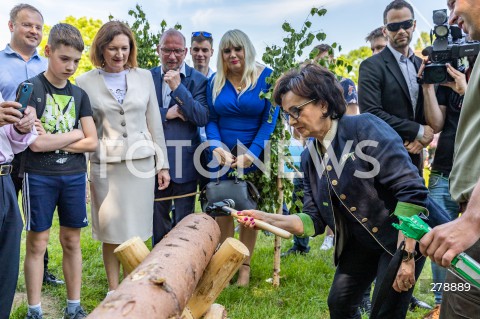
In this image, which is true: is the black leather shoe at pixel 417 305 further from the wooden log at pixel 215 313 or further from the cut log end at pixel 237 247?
the cut log end at pixel 237 247

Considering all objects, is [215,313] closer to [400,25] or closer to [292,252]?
[400,25]

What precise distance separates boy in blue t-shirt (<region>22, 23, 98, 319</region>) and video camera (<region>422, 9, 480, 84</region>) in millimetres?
2608

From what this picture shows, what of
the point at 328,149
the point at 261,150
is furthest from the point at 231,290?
the point at 328,149

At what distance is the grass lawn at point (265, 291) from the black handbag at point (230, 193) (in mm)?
804

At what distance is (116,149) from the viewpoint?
3969 mm

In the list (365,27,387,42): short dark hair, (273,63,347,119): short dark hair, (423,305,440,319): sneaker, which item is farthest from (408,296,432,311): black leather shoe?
(365,27,387,42): short dark hair

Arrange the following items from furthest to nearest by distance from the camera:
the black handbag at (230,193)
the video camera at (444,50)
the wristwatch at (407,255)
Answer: the black handbag at (230,193), the video camera at (444,50), the wristwatch at (407,255)

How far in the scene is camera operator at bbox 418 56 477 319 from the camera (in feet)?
13.1

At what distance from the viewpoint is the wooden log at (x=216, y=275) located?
2.82 meters

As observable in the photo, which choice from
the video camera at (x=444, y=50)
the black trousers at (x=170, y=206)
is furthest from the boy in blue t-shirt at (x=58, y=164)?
the video camera at (x=444, y=50)

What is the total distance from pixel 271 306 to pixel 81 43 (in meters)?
2.51

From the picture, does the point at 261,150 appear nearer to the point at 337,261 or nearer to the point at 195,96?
the point at 195,96

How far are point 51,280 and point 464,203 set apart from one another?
12.2 feet

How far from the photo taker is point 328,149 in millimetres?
2814
